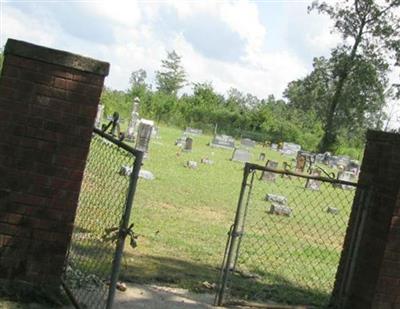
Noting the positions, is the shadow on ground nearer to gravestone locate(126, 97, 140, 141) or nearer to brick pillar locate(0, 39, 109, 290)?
brick pillar locate(0, 39, 109, 290)

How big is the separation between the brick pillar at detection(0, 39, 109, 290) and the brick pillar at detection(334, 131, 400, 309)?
3.00 m

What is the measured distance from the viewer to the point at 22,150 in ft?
15.4

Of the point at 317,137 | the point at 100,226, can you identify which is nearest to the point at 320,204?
the point at 100,226

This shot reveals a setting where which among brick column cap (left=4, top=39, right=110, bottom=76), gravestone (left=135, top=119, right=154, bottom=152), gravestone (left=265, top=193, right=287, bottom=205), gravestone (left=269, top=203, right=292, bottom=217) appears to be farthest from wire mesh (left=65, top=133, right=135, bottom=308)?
gravestone (left=135, top=119, right=154, bottom=152)

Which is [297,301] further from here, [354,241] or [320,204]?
[320,204]

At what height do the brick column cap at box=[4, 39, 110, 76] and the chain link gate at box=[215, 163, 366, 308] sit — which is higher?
the brick column cap at box=[4, 39, 110, 76]

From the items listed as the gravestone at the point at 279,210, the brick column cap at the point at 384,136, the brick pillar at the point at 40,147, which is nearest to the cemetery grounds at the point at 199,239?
the gravestone at the point at 279,210

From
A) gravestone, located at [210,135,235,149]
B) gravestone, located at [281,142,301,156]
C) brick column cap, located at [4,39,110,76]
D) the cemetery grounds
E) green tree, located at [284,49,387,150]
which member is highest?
green tree, located at [284,49,387,150]

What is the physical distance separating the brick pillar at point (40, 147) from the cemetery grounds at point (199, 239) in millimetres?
1847

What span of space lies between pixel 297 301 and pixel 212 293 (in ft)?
3.33

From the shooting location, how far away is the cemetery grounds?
704 centimetres

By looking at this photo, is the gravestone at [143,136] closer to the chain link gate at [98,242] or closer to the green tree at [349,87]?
the chain link gate at [98,242]

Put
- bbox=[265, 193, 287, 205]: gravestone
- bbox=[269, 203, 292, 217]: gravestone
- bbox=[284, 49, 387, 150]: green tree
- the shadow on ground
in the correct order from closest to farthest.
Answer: the shadow on ground
bbox=[269, 203, 292, 217]: gravestone
bbox=[265, 193, 287, 205]: gravestone
bbox=[284, 49, 387, 150]: green tree

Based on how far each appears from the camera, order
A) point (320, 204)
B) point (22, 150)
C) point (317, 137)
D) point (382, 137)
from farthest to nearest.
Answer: point (317, 137) < point (320, 204) < point (382, 137) < point (22, 150)
